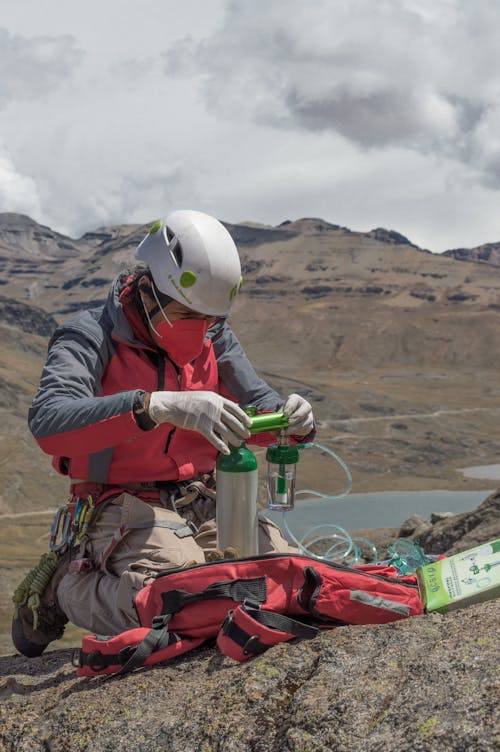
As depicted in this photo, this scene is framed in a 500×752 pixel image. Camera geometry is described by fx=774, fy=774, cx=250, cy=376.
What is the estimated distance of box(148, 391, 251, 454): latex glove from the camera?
13.6 ft

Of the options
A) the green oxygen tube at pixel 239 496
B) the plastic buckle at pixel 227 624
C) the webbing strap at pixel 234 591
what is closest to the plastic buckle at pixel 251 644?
the plastic buckle at pixel 227 624

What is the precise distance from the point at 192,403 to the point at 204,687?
1427 mm

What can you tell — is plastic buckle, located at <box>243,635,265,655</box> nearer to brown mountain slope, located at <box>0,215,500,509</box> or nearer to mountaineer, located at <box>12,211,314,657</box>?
mountaineer, located at <box>12,211,314,657</box>

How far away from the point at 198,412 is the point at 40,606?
1.95 m

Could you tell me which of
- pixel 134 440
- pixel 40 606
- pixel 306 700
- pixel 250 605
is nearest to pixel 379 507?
pixel 40 606

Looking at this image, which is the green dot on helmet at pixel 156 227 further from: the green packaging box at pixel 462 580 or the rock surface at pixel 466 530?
the rock surface at pixel 466 530

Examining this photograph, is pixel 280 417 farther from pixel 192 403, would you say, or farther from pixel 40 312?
pixel 40 312

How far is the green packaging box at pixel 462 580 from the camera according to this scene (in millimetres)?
3768

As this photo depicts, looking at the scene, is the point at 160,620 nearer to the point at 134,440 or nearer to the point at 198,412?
the point at 198,412

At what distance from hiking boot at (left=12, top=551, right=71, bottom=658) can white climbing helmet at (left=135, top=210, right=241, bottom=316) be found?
1906 millimetres

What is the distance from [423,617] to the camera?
3.69m

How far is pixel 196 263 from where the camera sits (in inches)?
182

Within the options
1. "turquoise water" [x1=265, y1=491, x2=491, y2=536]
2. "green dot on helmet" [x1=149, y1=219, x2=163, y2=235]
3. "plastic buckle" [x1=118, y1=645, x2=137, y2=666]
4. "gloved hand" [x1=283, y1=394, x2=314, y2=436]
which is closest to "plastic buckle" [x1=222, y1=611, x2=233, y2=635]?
"plastic buckle" [x1=118, y1=645, x2=137, y2=666]

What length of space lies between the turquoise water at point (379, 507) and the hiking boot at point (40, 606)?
2392 inches
